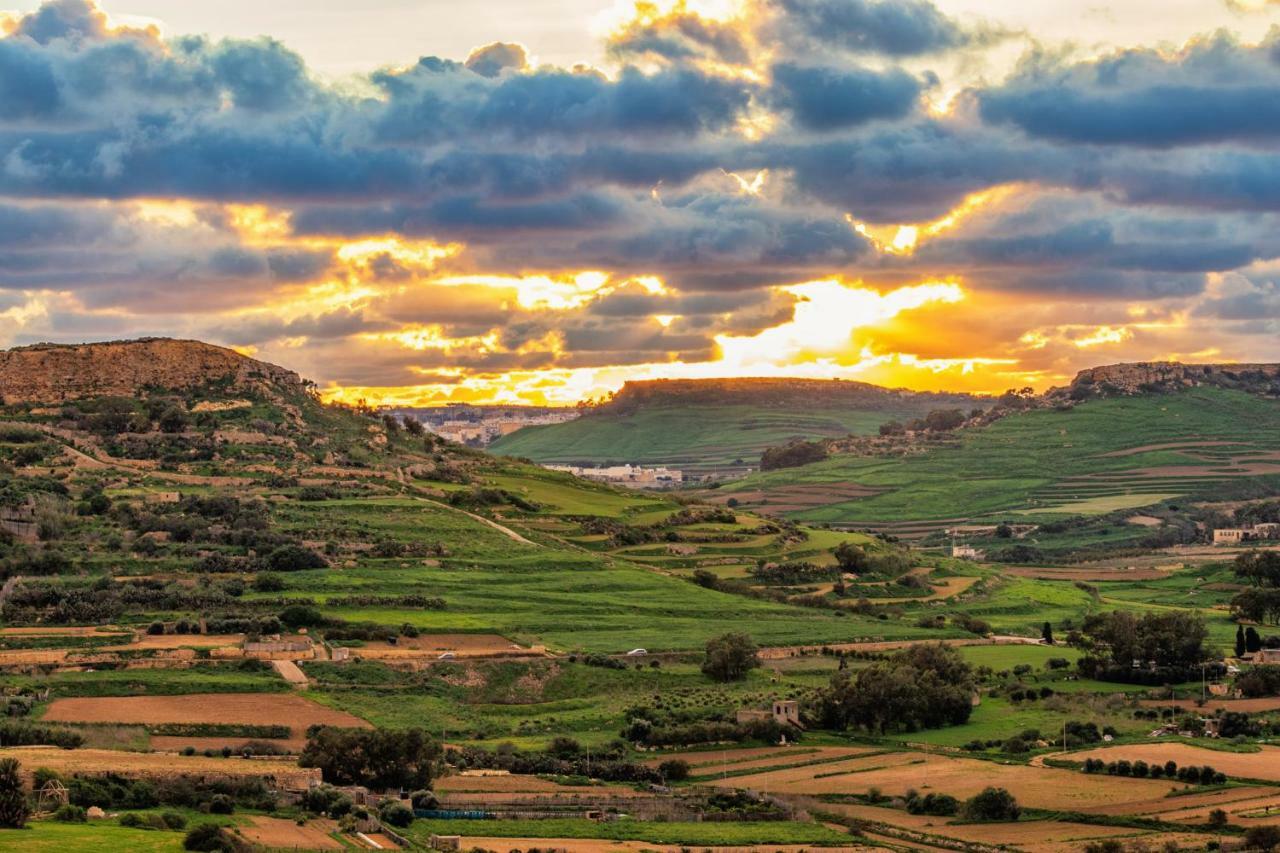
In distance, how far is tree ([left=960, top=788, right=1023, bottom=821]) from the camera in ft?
232

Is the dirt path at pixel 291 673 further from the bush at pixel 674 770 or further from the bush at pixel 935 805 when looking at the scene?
the bush at pixel 935 805

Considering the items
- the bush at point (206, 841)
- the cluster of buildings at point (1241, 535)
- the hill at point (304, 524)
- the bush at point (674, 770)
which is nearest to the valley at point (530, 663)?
the bush at point (674, 770)

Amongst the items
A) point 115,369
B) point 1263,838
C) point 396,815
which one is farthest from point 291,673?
point 115,369

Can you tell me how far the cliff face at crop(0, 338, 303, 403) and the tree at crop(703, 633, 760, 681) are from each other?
79.5 meters

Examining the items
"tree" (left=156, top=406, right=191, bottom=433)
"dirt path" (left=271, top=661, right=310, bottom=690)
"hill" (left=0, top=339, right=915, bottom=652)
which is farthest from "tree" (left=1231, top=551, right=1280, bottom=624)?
"tree" (left=156, top=406, right=191, bottom=433)

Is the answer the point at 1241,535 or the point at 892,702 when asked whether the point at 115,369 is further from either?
the point at 1241,535

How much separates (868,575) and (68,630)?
66.7 meters

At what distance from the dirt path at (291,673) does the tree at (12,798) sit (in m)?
35.5

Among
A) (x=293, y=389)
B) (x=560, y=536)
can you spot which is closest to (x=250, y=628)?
(x=560, y=536)

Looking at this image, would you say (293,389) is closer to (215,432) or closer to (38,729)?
(215,432)

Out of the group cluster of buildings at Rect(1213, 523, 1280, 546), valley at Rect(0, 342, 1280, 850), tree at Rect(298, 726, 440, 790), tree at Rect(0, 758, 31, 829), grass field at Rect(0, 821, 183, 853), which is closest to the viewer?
grass field at Rect(0, 821, 183, 853)

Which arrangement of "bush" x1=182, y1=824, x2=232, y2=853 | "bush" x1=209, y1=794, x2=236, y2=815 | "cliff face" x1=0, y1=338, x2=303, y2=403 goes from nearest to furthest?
"bush" x1=182, y1=824, x2=232, y2=853
"bush" x1=209, y1=794, x2=236, y2=815
"cliff face" x1=0, y1=338, x2=303, y2=403

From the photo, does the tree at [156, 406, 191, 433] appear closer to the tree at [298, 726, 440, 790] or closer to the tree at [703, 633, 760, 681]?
the tree at [703, 633, 760, 681]

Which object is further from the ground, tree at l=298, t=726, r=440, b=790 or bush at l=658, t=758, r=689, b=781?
tree at l=298, t=726, r=440, b=790
